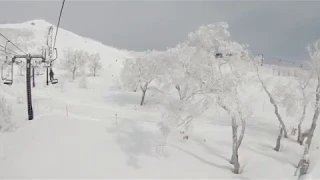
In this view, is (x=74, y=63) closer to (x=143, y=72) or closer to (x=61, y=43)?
(x=143, y=72)

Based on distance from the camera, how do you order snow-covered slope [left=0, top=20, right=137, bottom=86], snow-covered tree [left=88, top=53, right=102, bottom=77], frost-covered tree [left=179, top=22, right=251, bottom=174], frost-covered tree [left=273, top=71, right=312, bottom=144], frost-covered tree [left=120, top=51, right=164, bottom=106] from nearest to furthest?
frost-covered tree [left=179, top=22, right=251, bottom=174] → frost-covered tree [left=273, top=71, right=312, bottom=144] → frost-covered tree [left=120, top=51, right=164, bottom=106] → snow-covered tree [left=88, top=53, right=102, bottom=77] → snow-covered slope [left=0, top=20, right=137, bottom=86]

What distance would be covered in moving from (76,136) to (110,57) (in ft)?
299

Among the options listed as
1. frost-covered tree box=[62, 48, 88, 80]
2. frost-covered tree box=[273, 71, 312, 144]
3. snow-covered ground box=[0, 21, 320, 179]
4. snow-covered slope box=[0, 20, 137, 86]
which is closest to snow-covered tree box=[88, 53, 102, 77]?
snow-covered slope box=[0, 20, 137, 86]

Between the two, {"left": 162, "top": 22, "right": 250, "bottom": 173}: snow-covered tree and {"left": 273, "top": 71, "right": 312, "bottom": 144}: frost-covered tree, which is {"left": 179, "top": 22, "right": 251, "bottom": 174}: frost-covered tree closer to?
{"left": 162, "top": 22, "right": 250, "bottom": 173}: snow-covered tree

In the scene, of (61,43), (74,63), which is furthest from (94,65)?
(61,43)

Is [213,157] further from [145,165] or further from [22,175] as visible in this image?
[22,175]

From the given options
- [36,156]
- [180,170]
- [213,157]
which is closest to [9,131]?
[36,156]

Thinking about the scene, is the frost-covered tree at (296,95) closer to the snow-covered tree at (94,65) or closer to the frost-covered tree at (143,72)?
the frost-covered tree at (143,72)

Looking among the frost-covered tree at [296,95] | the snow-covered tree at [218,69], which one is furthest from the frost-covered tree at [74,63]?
the snow-covered tree at [218,69]

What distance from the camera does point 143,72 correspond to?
5056cm

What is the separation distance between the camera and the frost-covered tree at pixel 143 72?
48375mm

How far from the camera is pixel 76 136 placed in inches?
949

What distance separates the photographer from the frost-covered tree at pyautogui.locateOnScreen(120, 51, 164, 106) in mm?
48375

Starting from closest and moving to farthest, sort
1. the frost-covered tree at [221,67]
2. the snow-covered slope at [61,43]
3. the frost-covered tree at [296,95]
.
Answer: the frost-covered tree at [221,67] < the frost-covered tree at [296,95] < the snow-covered slope at [61,43]
